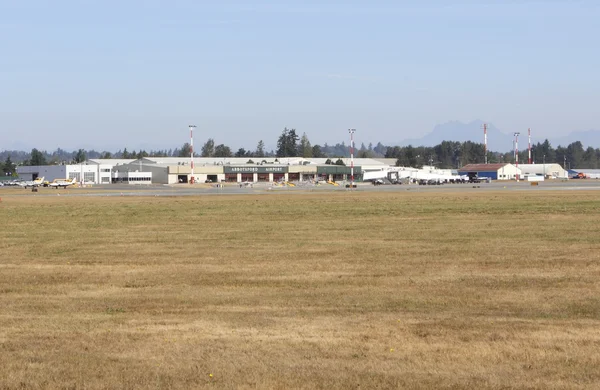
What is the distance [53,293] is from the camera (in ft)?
60.0

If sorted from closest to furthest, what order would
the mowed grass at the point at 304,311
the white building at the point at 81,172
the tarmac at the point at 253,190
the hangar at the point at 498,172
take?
the mowed grass at the point at 304,311
the tarmac at the point at 253,190
the white building at the point at 81,172
the hangar at the point at 498,172

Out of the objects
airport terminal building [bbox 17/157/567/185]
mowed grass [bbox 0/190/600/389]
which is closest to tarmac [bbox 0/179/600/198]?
airport terminal building [bbox 17/157/567/185]

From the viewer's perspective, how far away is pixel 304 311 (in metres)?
15.5

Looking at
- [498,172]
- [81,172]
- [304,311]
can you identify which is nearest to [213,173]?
[81,172]

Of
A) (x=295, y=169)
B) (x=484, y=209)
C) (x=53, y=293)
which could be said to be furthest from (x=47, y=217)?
(x=295, y=169)

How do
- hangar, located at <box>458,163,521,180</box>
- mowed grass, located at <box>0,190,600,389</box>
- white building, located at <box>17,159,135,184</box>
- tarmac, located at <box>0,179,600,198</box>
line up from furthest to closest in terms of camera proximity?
hangar, located at <box>458,163,521,180</box>, white building, located at <box>17,159,135,184</box>, tarmac, located at <box>0,179,600,198</box>, mowed grass, located at <box>0,190,600,389</box>

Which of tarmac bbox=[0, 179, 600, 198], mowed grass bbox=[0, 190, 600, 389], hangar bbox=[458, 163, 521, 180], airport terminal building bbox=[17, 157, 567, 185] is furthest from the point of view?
hangar bbox=[458, 163, 521, 180]

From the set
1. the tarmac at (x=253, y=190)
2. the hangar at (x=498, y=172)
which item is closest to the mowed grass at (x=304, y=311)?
the tarmac at (x=253, y=190)

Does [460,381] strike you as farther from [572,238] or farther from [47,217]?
[47,217]

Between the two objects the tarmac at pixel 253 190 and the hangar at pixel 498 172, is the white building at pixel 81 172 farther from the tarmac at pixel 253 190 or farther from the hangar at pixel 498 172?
the hangar at pixel 498 172

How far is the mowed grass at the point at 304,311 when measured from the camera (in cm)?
1084

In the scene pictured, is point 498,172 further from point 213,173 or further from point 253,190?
point 253,190

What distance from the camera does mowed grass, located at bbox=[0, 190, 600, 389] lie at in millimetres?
10844

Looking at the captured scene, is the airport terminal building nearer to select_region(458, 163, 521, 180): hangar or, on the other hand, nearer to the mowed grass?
select_region(458, 163, 521, 180): hangar
